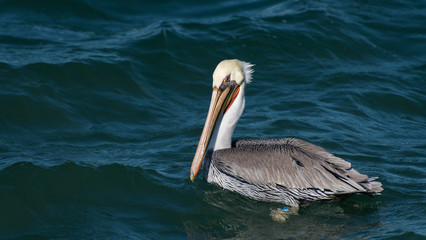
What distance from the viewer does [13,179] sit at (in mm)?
5621

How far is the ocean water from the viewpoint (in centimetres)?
519

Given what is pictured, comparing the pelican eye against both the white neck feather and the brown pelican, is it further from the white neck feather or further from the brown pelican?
the white neck feather

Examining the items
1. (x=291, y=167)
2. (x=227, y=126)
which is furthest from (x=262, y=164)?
(x=227, y=126)

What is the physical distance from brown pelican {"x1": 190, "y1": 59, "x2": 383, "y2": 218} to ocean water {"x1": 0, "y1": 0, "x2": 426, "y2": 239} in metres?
0.18

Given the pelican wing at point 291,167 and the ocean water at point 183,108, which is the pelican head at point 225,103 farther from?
the ocean water at point 183,108

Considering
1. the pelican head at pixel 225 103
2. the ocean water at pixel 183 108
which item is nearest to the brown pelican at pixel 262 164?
the pelican head at pixel 225 103

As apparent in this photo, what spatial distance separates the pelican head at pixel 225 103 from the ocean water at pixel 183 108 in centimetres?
53

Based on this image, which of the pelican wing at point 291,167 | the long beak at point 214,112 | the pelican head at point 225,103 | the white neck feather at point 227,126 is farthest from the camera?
the white neck feather at point 227,126

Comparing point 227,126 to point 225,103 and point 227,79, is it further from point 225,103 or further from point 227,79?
point 227,79

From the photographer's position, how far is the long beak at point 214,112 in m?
5.57

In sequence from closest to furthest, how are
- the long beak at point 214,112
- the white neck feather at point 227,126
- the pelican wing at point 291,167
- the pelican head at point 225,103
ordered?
the pelican wing at point 291,167 < the long beak at point 214,112 < the pelican head at point 225,103 < the white neck feather at point 227,126

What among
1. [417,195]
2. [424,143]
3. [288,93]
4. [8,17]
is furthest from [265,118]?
[8,17]

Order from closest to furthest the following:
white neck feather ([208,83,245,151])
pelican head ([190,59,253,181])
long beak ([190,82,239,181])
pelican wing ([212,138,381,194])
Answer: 1. pelican wing ([212,138,381,194])
2. long beak ([190,82,239,181])
3. pelican head ([190,59,253,181])
4. white neck feather ([208,83,245,151])

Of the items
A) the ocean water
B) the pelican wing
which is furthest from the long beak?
the ocean water
